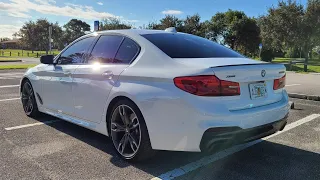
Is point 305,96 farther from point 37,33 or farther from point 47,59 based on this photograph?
point 37,33

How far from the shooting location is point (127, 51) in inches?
153

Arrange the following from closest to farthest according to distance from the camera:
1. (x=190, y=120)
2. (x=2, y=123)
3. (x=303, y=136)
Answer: (x=190, y=120) → (x=303, y=136) → (x=2, y=123)

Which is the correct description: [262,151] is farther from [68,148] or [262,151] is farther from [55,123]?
[55,123]

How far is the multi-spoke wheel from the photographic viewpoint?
5.66 meters

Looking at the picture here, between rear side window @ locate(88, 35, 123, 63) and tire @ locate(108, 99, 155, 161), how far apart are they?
2.33ft

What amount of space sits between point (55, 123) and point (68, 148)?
148 centimetres

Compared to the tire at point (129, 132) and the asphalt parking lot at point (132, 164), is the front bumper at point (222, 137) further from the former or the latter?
the tire at point (129, 132)

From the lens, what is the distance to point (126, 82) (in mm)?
3586

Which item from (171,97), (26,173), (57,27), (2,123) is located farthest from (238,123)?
(57,27)

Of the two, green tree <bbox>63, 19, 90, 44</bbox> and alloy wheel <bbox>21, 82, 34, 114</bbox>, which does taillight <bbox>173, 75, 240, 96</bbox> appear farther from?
green tree <bbox>63, 19, 90, 44</bbox>

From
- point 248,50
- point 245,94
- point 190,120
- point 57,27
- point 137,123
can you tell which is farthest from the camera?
point 57,27

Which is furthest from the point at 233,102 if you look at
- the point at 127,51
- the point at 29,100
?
the point at 29,100

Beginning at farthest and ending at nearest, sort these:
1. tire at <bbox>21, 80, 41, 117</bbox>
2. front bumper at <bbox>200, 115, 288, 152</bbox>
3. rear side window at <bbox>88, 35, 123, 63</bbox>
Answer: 1. tire at <bbox>21, 80, 41, 117</bbox>
2. rear side window at <bbox>88, 35, 123, 63</bbox>
3. front bumper at <bbox>200, 115, 288, 152</bbox>

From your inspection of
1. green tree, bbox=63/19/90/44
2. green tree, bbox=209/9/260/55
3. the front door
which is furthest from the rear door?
green tree, bbox=63/19/90/44
